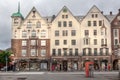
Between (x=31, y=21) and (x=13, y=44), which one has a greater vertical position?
(x=31, y=21)

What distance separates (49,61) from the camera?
294ft

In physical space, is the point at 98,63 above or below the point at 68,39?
below

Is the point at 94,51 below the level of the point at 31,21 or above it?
below

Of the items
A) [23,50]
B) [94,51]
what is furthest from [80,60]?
[23,50]

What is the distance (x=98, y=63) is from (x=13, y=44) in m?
24.1

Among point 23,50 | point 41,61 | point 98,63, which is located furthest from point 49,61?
point 98,63

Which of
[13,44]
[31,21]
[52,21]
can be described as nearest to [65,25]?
[52,21]

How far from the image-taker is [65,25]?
297 ft

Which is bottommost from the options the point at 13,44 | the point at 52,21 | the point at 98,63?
the point at 98,63

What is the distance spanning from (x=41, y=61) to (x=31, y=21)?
11526 mm

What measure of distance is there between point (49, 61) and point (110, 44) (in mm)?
17334

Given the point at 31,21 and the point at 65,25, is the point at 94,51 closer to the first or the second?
the point at 65,25

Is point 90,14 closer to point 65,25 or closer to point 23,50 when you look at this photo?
point 65,25

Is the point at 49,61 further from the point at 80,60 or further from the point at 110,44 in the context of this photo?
the point at 110,44
